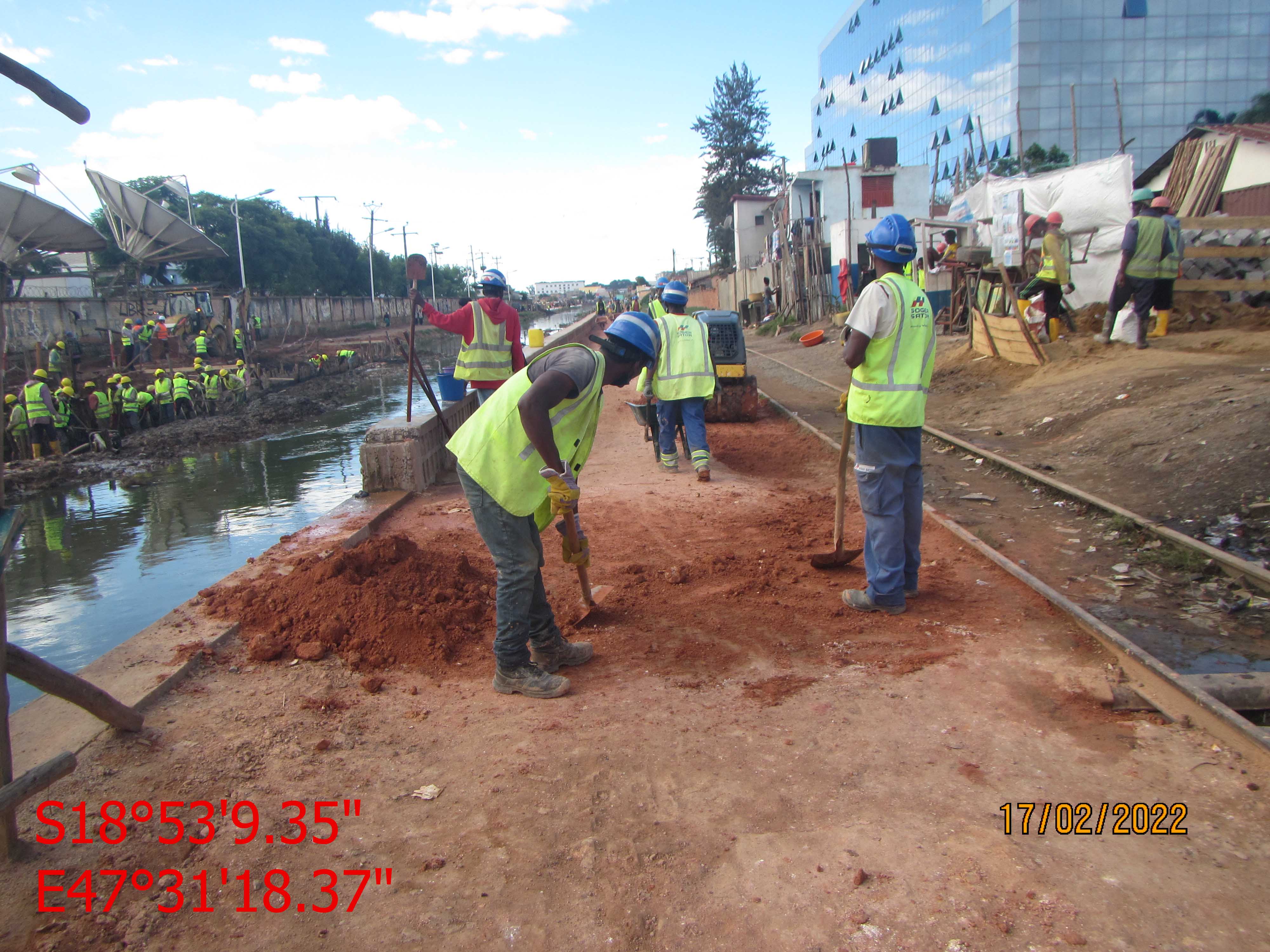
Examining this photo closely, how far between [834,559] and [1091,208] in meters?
11.2

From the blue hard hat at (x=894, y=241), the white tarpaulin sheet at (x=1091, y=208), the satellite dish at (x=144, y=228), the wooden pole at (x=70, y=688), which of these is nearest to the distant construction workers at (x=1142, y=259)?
the white tarpaulin sheet at (x=1091, y=208)

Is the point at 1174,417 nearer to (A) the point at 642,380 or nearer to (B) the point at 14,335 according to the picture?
(A) the point at 642,380

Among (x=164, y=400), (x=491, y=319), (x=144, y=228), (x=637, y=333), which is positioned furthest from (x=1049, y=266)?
(x=144, y=228)

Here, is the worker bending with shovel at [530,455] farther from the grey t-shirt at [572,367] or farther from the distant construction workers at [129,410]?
the distant construction workers at [129,410]

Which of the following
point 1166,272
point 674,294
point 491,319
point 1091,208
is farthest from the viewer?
point 1091,208

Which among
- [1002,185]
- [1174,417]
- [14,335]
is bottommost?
[1174,417]

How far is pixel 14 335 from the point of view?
23.0 m

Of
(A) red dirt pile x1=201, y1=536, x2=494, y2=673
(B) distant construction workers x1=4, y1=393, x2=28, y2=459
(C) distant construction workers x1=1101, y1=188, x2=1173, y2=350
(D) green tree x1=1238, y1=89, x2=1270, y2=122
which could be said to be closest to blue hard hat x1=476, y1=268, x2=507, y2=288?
(A) red dirt pile x1=201, y1=536, x2=494, y2=673

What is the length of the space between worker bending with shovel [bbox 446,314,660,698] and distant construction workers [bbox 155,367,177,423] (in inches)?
803

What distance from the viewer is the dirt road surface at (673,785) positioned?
7.32 feet

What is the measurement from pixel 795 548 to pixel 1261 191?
12.4m

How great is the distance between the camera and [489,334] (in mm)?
7148

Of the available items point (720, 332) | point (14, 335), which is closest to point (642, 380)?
point (720, 332)

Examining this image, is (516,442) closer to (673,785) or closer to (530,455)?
(530,455)
